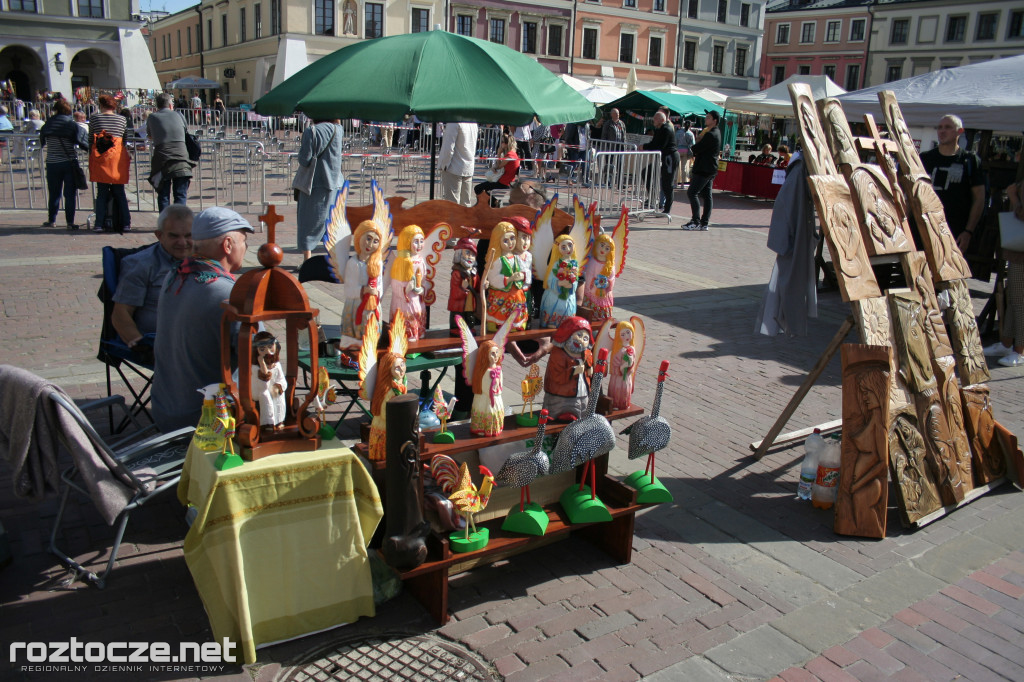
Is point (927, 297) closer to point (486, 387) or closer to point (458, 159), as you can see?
point (486, 387)

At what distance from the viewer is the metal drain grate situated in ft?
10.1

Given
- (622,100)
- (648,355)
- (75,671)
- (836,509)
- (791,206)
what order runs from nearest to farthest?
(75,671), (836,509), (791,206), (648,355), (622,100)

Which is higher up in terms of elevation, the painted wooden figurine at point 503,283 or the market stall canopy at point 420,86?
the market stall canopy at point 420,86

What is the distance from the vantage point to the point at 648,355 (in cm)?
737

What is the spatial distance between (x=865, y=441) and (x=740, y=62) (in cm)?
5941

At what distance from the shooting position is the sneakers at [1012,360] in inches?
299

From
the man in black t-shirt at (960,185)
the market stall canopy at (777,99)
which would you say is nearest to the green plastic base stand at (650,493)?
the man in black t-shirt at (960,185)

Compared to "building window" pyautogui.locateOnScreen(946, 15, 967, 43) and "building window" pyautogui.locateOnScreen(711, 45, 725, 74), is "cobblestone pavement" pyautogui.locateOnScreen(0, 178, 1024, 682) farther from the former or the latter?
"building window" pyautogui.locateOnScreen(946, 15, 967, 43)

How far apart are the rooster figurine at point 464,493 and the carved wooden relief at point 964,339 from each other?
3.33 meters

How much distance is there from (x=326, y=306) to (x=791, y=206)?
14.8ft

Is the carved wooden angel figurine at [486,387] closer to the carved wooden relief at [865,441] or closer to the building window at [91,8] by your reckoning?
the carved wooden relief at [865,441]

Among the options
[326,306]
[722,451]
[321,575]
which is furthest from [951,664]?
[326,306]

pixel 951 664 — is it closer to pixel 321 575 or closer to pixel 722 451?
pixel 722 451

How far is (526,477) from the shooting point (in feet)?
11.7
